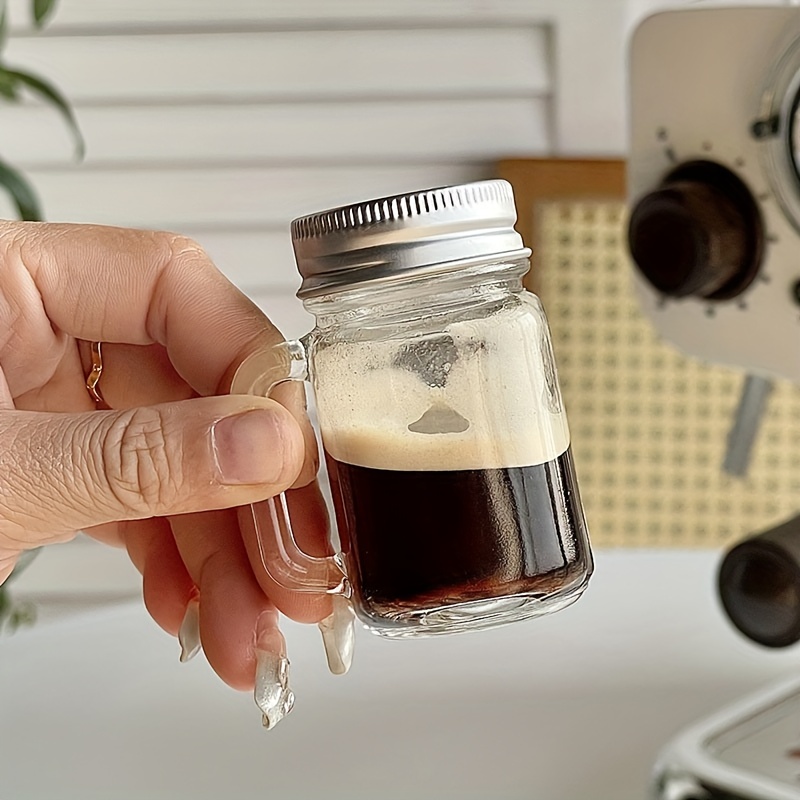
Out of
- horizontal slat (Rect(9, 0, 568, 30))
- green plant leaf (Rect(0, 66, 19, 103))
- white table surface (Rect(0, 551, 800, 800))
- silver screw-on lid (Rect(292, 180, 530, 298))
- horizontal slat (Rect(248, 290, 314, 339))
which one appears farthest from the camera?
horizontal slat (Rect(248, 290, 314, 339))

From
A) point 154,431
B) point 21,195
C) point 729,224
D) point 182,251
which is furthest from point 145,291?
point 21,195

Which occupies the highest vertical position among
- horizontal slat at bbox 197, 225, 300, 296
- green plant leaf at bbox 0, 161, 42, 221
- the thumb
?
the thumb

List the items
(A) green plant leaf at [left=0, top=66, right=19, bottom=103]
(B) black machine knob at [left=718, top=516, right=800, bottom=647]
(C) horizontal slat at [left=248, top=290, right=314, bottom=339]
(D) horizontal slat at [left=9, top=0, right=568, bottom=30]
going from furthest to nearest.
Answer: (C) horizontal slat at [left=248, top=290, right=314, bottom=339], (D) horizontal slat at [left=9, top=0, right=568, bottom=30], (A) green plant leaf at [left=0, top=66, right=19, bottom=103], (B) black machine knob at [left=718, top=516, right=800, bottom=647]

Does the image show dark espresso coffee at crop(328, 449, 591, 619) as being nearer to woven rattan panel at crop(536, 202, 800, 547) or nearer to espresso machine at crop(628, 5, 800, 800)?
espresso machine at crop(628, 5, 800, 800)

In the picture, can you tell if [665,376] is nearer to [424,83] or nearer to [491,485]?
[424,83]

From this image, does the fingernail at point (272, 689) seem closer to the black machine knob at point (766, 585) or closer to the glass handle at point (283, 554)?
the glass handle at point (283, 554)

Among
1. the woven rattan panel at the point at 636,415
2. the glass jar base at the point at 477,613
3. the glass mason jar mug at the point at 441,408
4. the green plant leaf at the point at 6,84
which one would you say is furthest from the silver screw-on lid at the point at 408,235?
the woven rattan panel at the point at 636,415

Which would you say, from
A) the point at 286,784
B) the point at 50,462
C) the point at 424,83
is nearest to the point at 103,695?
the point at 286,784

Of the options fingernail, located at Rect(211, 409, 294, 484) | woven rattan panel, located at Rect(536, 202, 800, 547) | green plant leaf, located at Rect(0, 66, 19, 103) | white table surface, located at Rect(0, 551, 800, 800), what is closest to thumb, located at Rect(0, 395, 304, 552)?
fingernail, located at Rect(211, 409, 294, 484)
